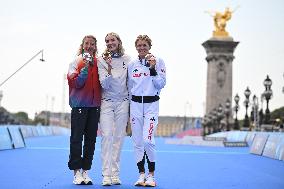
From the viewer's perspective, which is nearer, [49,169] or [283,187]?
[283,187]

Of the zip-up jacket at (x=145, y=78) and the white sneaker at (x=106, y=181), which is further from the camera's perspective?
the zip-up jacket at (x=145, y=78)

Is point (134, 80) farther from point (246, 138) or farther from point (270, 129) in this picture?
point (270, 129)

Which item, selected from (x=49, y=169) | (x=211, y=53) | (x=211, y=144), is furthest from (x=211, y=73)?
(x=49, y=169)

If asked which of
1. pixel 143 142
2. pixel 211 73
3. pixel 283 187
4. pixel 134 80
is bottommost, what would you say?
pixel 283 187

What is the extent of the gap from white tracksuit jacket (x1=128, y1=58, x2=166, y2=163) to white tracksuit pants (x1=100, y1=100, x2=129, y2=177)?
0.15 m

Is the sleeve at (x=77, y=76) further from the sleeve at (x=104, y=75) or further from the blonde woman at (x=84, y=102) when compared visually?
the sleeve at (x=104, y=75)

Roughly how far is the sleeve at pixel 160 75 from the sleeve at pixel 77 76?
936 mm

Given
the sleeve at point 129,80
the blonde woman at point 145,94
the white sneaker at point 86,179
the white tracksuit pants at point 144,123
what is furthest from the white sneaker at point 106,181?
the sleeve at point 129,80

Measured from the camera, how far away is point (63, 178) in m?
8.55

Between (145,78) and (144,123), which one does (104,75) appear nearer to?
(145,78)

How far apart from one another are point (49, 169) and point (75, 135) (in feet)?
8.48

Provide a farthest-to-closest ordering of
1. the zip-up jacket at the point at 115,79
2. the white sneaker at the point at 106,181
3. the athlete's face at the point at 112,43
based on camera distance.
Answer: the athlete's face at the point at 112,43, the zip-up jacket at the point at 115,79, the white sneaker at the point at 106,181

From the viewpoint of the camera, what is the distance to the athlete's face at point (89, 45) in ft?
25.6

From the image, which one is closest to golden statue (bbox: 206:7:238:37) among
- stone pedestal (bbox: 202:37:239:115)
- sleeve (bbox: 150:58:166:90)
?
stone pedestal (bbox: 202:37:239:115)
